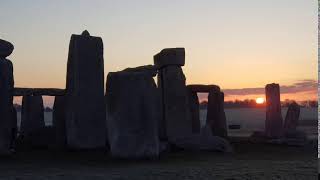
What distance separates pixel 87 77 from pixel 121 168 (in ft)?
18.6

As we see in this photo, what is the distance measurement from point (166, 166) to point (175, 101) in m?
6.88

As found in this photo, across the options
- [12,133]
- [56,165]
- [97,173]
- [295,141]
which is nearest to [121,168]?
[97,173]

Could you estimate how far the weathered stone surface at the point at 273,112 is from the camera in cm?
2172

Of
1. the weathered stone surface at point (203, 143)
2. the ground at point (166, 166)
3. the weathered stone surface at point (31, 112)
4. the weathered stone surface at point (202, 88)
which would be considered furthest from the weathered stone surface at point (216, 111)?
the weathered stone surface at point (31, 112)

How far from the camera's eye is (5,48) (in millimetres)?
14156

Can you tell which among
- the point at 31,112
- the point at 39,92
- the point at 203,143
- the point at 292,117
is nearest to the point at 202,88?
the point at 292,117

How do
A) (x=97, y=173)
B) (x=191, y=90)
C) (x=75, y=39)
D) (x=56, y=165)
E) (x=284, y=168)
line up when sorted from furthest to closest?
1. (x=191, y=90)
2. (x=75, y=39)
3. (x=56, y=165)
4. (x=284, y=168)
5. (x=97, y=173)

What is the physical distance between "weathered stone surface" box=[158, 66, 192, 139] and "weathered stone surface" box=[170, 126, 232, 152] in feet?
7.60

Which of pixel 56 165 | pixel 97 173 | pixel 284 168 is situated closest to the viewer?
pixel 97 173

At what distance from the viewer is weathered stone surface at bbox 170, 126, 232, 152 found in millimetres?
15273

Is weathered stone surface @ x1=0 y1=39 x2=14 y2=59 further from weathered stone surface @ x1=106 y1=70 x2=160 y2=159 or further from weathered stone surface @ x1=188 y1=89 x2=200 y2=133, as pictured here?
weathered stone surface @ x1=188 y1=89 x2=200 y2=133

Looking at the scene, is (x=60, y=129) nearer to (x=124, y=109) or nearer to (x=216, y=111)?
(x=124, y=109)

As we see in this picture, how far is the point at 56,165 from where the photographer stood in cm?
1216

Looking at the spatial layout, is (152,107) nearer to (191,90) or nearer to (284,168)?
(284,168)
